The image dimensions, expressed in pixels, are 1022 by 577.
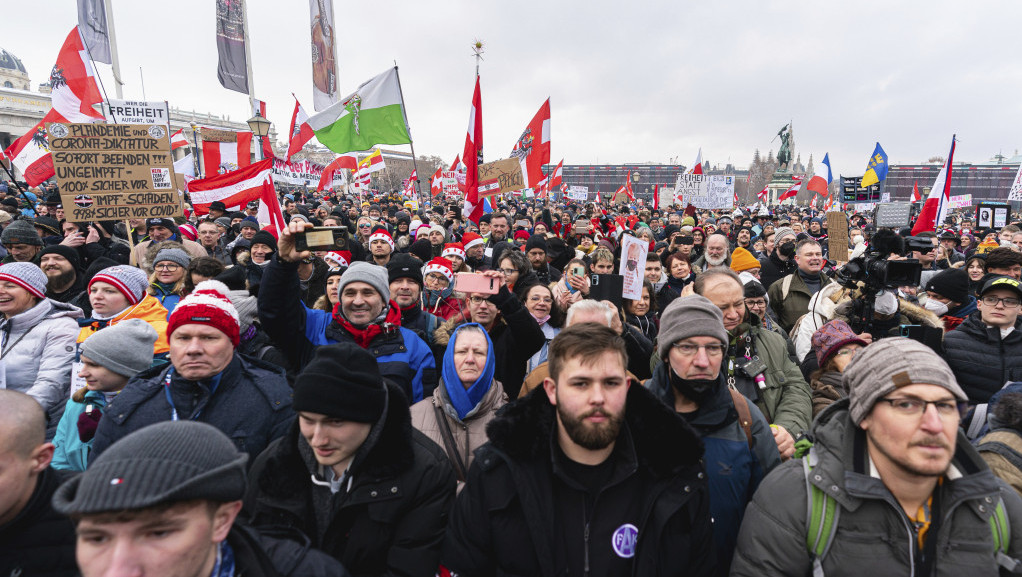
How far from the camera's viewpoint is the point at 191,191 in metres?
8.53

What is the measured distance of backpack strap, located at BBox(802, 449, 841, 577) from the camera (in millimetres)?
1740

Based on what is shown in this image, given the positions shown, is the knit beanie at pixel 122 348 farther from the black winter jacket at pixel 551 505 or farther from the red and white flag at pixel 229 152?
the red and white flag at pixel 229 152

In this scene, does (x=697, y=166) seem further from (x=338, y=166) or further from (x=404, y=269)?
(x=404, y=269)

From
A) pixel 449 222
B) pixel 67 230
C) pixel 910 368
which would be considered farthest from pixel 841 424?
pixel 449 222

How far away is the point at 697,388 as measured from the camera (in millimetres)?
2334

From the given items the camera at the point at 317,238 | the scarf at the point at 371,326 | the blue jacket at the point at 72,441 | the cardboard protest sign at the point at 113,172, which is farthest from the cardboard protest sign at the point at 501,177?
the blue jacket at the point at 72,441

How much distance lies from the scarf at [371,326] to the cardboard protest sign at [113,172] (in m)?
4.71

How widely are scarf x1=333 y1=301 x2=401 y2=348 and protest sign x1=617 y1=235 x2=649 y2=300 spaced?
188 cm

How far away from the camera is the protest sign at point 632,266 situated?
4.13 metres

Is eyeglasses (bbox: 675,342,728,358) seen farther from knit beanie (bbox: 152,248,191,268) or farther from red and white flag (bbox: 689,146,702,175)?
red and white flag (bbox: 689,146,702,175)

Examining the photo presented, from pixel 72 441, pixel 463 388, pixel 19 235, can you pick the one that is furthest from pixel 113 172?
pixel 463 388

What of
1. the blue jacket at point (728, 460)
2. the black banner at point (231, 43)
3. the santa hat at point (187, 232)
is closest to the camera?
the blue jacket at point (728, 460)

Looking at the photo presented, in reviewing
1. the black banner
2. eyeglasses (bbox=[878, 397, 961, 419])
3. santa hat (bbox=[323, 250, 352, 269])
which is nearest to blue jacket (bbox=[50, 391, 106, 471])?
santa hat (bbox=[323, 250, 352, 269])

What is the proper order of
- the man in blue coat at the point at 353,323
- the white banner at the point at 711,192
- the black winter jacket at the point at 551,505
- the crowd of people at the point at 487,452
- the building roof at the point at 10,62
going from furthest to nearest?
1. the building roof at the point at 10,62
2. the white banner at the point at 711,192
3. the man in blue coat at the point at 353,323
4. the black winter jacket at the point at 551,505
5. the crowd of people at the point at 487,452
